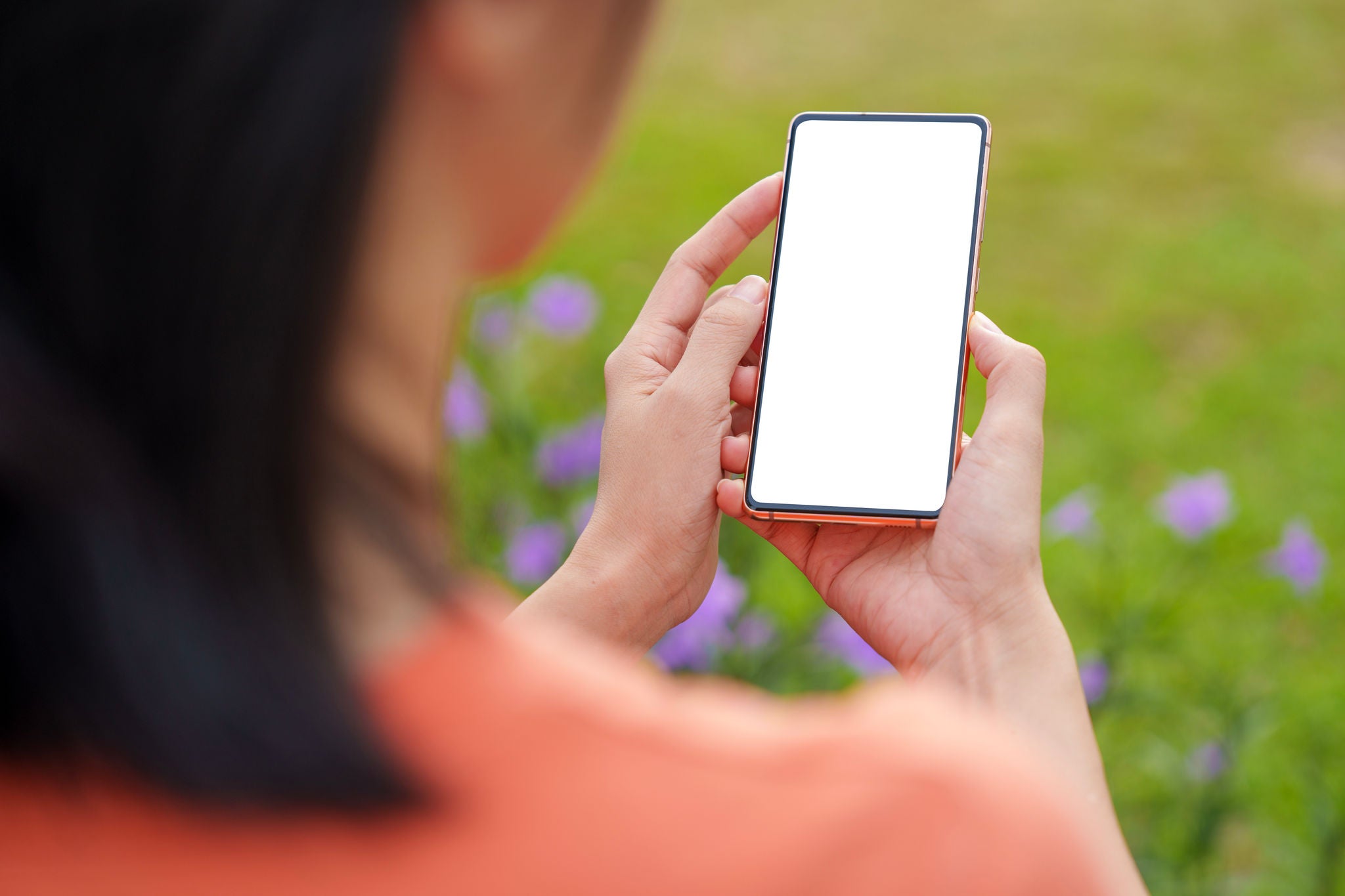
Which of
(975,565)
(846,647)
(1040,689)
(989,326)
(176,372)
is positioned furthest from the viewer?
(846,647)

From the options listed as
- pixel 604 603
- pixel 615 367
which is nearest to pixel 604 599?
pixel 604 603

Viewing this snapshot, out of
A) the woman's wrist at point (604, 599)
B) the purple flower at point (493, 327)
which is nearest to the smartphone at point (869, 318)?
the woman's wrist at point (604, 599)

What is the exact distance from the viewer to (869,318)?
1.06m

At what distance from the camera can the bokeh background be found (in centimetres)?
149

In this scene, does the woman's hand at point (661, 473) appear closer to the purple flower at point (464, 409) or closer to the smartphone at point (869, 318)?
the smartphone at point (869, 318)

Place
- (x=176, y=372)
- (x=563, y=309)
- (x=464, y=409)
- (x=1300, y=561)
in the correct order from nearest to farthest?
(x=176, y=372) → (x=1300, y=561) → (x=464, y=409) → (x=563, y=309)

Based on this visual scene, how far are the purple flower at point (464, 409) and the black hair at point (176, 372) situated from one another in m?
1.25

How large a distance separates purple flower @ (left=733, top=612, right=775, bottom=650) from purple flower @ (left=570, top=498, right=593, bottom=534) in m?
0.23

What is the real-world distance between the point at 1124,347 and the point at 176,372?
2.88 metres

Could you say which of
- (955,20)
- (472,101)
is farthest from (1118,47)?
(472,101)

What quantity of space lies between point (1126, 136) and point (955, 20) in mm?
1172

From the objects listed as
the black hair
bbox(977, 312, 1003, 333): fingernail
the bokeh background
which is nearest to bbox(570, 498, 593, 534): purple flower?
the bokeh background

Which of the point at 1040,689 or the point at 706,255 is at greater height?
the point at 706,255

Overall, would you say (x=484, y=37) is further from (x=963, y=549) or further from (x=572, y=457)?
(x=572, y=457)
